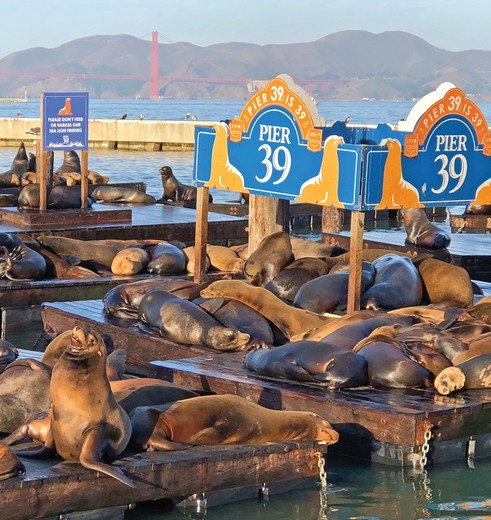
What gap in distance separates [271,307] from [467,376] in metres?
1.88

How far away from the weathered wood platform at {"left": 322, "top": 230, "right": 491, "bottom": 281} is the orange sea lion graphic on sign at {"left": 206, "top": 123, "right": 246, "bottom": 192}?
325 centimetres

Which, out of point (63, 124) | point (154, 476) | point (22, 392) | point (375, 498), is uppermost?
point (63, 124)

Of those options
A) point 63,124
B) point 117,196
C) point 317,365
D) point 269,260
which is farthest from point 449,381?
point 117,196

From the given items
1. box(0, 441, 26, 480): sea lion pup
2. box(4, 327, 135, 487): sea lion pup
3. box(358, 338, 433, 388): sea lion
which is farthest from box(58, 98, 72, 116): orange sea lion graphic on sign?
box(0, 441, 26, 480): sea lion pup

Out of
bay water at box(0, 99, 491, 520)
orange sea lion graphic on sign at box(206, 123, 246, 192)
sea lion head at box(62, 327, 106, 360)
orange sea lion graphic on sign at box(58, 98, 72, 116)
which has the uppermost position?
orange sea lion graphic on sign at box(58, 98, 72, 116)

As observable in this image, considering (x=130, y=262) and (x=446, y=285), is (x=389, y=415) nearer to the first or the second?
(x=446, y=285)

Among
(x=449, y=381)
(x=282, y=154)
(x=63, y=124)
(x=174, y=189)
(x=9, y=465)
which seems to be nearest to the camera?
(x=9, y=465)

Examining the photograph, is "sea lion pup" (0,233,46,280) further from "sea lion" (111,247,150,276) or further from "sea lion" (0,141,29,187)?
"sea lion" (0,141,29,187)

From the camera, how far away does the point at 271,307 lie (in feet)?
29.1

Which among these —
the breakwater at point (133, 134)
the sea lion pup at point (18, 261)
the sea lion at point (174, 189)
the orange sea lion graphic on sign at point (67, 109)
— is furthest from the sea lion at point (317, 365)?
the breakwater at point (133, 134)

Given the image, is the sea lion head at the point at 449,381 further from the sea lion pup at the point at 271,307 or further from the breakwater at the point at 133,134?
the breakwater at the point at 133,134

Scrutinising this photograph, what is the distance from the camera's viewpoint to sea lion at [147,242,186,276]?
11.9 m

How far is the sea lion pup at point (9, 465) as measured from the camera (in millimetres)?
5598

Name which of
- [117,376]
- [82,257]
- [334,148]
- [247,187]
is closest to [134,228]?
[82,257]
